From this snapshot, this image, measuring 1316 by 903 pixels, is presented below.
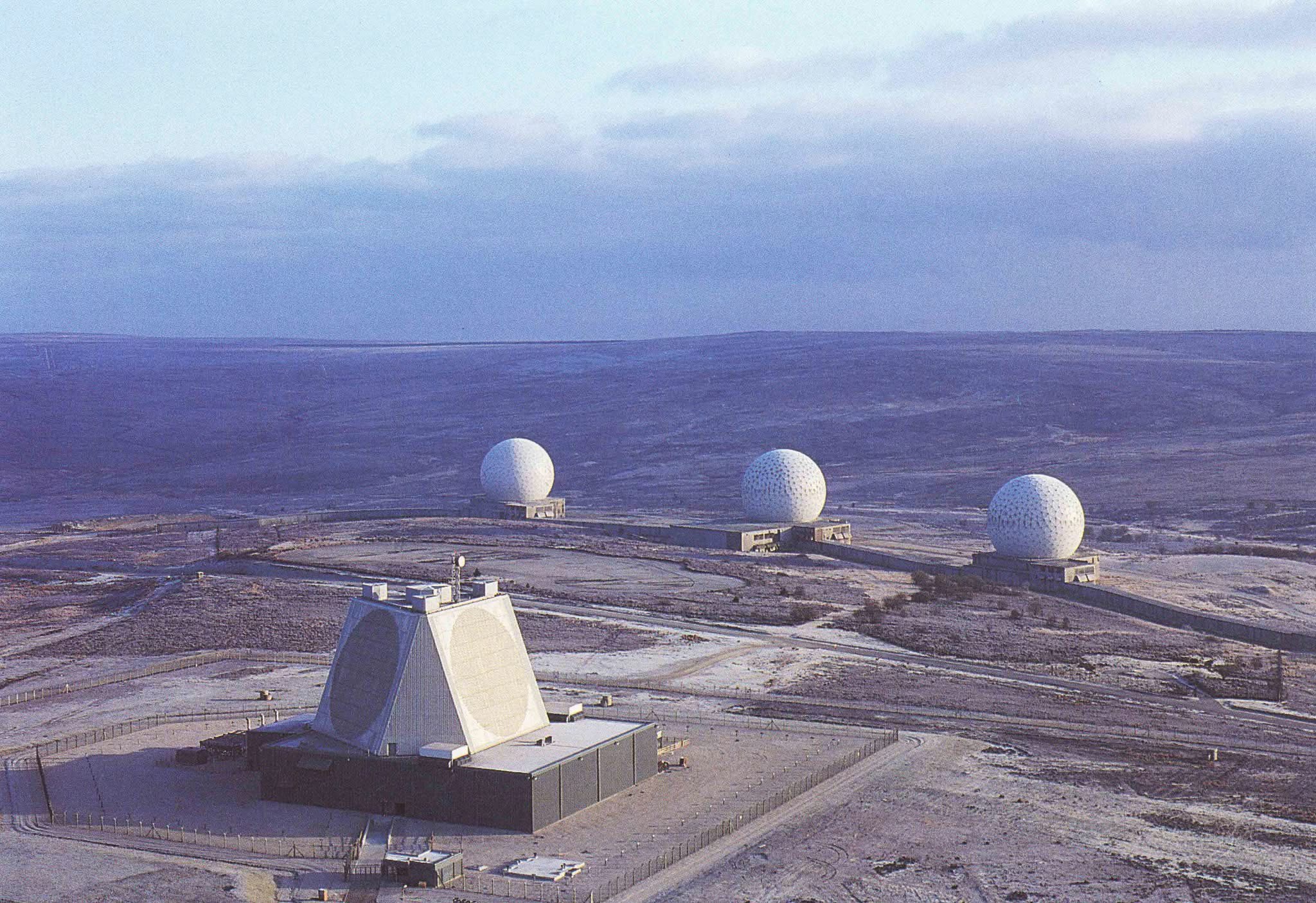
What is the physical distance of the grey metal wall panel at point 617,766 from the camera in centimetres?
3209

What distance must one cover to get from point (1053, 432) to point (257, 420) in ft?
295

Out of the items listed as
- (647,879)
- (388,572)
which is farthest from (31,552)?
(647,879)

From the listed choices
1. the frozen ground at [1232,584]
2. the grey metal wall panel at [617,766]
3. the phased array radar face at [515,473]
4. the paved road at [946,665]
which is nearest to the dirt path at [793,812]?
the grey metal wall panel at [617,766]

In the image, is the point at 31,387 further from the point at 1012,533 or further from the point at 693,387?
the point at 1012,533

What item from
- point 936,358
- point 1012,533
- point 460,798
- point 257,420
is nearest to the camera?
point 460,798

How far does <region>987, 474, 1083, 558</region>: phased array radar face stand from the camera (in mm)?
61812

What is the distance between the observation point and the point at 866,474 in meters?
116

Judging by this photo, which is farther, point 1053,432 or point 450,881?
point 1053,432

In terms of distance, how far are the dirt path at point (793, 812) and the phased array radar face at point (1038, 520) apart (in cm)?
2693

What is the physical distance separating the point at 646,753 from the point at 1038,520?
3304cm

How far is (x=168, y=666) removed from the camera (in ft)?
156

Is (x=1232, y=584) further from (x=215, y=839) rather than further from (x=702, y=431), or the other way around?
(x=702, y=431)

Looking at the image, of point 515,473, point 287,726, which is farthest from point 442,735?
point 515,473

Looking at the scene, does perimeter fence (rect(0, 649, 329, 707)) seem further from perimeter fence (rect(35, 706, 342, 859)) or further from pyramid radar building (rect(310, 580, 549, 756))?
pyramid radar building (rect(310, 580, 549, 756))
